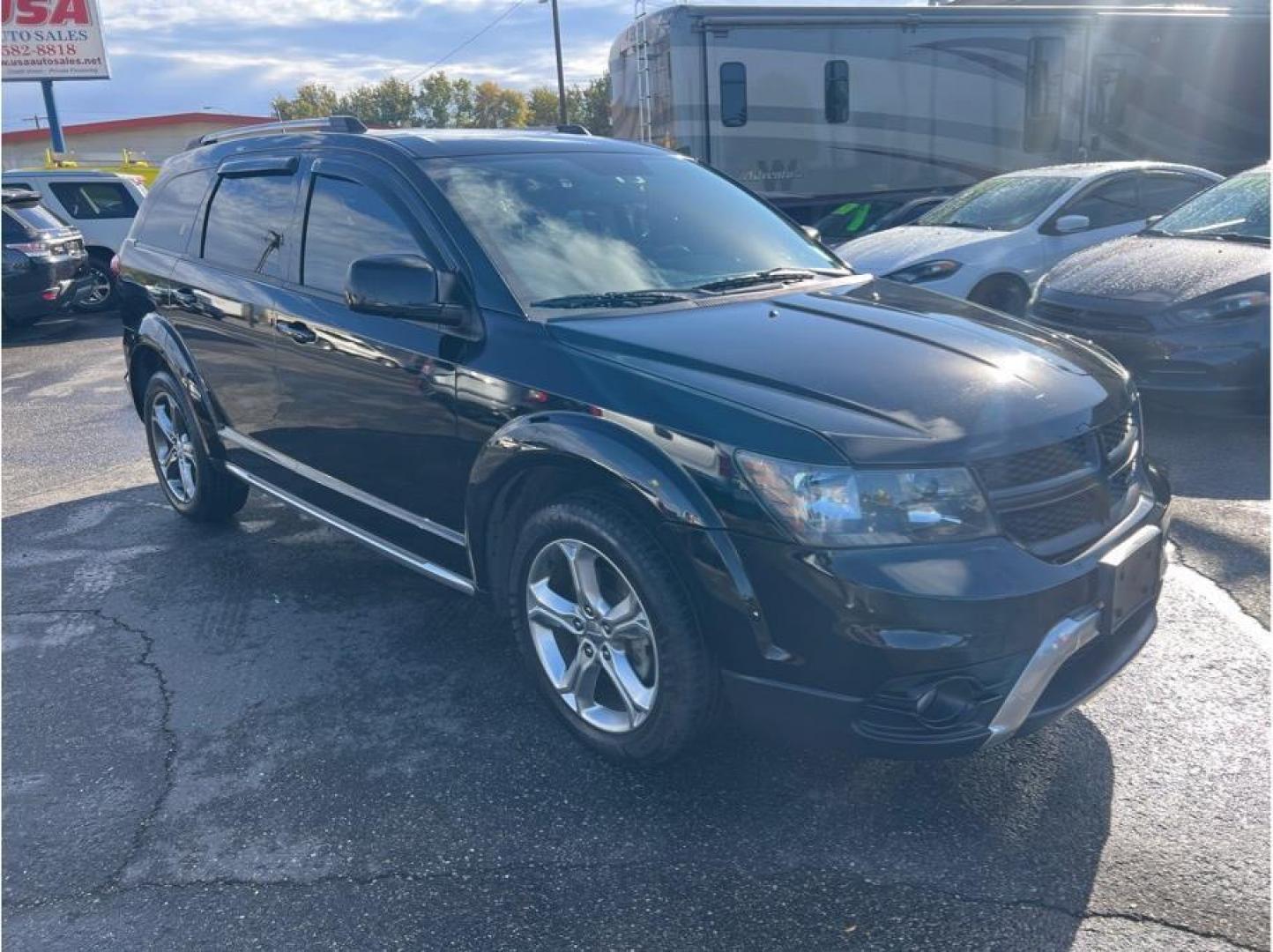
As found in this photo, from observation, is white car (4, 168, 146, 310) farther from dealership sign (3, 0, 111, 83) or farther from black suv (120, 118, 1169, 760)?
dealership sign (3, 0, 111, 83)

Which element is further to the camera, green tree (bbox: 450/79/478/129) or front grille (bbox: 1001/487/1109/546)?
green tree (bbox: 450/79/478/129)

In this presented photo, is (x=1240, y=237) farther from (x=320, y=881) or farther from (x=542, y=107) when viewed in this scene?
(x=542, y=107)

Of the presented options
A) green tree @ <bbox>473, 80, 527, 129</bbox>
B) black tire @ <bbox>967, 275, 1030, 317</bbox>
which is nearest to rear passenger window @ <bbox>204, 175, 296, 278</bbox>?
black tire @ <bbox>967, 275, 1030, 317</bbox>

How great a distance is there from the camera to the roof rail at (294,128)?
4.35 meters

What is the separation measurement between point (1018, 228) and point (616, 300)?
6.30 m

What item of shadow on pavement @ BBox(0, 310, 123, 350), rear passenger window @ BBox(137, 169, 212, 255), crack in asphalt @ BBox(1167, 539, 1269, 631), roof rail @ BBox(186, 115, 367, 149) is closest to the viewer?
crack in asphalt @ BBox(1167, 539, 1269, 631)

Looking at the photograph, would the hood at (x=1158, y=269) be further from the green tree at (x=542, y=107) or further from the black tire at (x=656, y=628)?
the green tree at (x=542, y=107)

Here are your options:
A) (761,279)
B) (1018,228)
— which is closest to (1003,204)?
(1018,228)

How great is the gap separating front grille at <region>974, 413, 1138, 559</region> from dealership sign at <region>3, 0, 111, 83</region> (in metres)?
29.4

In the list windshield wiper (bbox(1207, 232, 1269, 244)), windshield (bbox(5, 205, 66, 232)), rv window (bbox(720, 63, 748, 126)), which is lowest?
windshield wiper (bbox(1207, 232, 1269, 244))

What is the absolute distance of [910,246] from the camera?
9.05 m

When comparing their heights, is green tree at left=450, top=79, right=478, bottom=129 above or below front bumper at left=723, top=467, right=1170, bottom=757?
above

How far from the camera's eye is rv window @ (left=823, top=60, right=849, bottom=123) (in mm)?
14211

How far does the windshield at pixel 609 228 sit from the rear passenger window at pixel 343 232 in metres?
0.24
